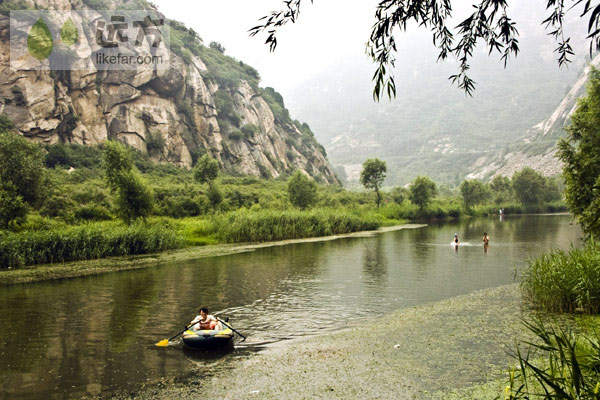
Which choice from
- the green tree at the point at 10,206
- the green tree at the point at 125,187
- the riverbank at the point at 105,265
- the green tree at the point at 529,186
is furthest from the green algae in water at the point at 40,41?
the green tree at the point at 529,186

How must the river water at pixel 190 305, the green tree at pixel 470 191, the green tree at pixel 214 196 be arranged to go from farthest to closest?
the green tree at pixel 470 191 < the green tree at pixel 214 196 < the river water at pixel 190 305

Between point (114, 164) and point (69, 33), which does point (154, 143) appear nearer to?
point (69, 33)

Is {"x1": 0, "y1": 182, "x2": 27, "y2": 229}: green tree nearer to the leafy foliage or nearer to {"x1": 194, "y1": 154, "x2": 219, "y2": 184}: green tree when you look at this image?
{"x1": 194, "y1": 154, "x2": 219, "y2": 184}: green tree

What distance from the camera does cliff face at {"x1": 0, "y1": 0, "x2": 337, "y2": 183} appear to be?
71.6 metres

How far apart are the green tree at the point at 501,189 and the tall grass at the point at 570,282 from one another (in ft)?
376

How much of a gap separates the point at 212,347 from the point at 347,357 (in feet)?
15.7

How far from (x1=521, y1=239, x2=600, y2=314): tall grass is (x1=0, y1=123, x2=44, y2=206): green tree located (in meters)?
36.9

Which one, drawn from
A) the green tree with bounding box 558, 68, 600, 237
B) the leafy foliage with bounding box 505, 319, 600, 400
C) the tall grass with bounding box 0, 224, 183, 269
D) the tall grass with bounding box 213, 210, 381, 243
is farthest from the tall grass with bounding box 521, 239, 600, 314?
the tall grass with bounding box 213, 210, 381, 243

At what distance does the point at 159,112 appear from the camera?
94000mm

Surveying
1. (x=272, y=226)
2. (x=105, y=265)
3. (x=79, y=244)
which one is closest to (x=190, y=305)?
(x=105, y=265)

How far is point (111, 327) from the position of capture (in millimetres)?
17469

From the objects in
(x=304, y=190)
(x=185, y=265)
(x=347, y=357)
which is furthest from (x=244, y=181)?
(x=347, y=357)

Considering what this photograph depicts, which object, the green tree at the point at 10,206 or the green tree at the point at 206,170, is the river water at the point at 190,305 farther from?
the green tree at the point at 206,170

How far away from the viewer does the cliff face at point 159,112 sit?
7156cm
